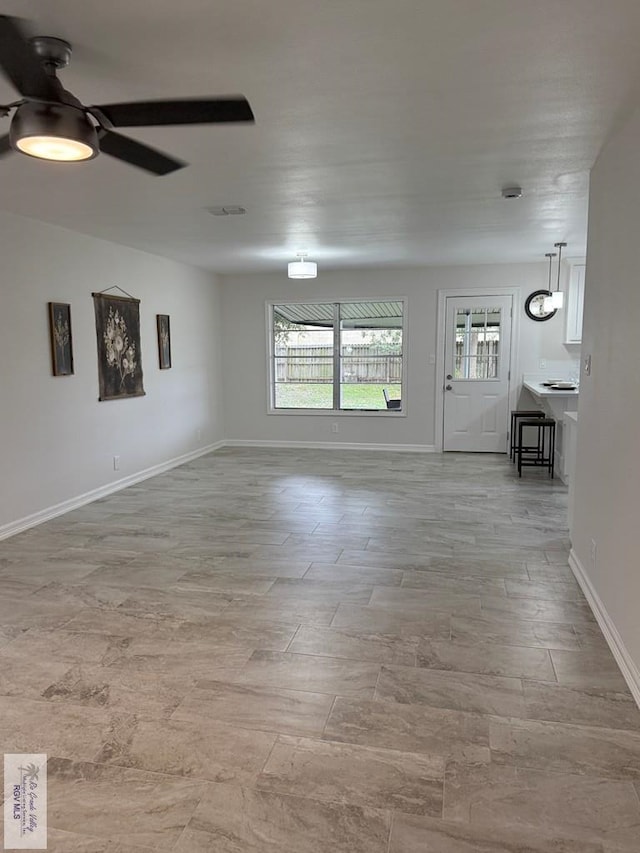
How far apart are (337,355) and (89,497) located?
13.0ft

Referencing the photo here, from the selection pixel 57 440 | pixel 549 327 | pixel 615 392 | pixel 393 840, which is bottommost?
pixel 393 840

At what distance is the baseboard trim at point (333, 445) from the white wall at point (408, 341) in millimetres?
Answer: 48

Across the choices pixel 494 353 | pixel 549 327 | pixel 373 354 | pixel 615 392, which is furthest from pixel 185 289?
pixel 615 392

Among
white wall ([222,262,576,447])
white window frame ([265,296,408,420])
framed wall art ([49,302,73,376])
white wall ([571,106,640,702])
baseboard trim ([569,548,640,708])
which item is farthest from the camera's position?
white window frame ([265,296,408,420])

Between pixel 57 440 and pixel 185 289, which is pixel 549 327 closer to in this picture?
pixel 185 289

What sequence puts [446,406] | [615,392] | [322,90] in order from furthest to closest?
[446,406], [615,392], [322,90]

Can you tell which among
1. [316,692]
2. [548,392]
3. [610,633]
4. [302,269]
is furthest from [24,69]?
[548,392]

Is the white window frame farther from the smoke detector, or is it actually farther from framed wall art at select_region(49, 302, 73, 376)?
the smoke detector

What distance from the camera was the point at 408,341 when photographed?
756cm

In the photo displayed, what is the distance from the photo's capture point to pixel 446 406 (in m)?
7.57

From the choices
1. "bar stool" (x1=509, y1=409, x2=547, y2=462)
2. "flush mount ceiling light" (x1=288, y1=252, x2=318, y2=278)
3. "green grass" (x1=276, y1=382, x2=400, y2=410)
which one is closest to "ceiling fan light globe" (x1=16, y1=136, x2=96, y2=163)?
"flush mount ceiling light" (x1=288, y1=252, x2=318, y2=278)

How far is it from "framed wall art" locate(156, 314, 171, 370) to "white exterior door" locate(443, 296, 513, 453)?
355 cm

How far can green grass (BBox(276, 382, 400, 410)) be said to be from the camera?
7945 millimetres

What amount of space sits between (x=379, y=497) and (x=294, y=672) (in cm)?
300
